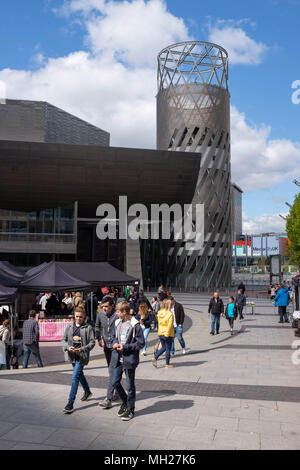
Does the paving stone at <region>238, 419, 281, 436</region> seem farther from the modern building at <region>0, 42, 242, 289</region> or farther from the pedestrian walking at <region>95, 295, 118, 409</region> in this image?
the modern building at <region>0, 42, 242, 289</region>

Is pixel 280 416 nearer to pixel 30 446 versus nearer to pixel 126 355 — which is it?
pixel 126 355

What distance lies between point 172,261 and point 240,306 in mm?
43222

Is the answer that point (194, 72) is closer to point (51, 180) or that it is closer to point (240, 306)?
point (51, 180)

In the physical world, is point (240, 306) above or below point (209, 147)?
below

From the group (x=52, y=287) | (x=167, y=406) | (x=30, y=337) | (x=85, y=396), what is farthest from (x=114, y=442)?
(x=52, y=287)

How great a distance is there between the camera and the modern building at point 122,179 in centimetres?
4031

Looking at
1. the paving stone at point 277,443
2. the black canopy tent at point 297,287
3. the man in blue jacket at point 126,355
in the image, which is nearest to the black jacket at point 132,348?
the man in blue jacket at point 126,355

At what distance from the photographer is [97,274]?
807 inches

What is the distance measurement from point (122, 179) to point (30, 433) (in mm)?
36984

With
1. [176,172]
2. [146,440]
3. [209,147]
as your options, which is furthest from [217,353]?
[209,147]

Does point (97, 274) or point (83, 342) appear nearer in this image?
point (83, 342)

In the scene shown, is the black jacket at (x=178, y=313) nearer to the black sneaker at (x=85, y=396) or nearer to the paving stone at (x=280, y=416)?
the black sneaker at (x=85, y=396)
